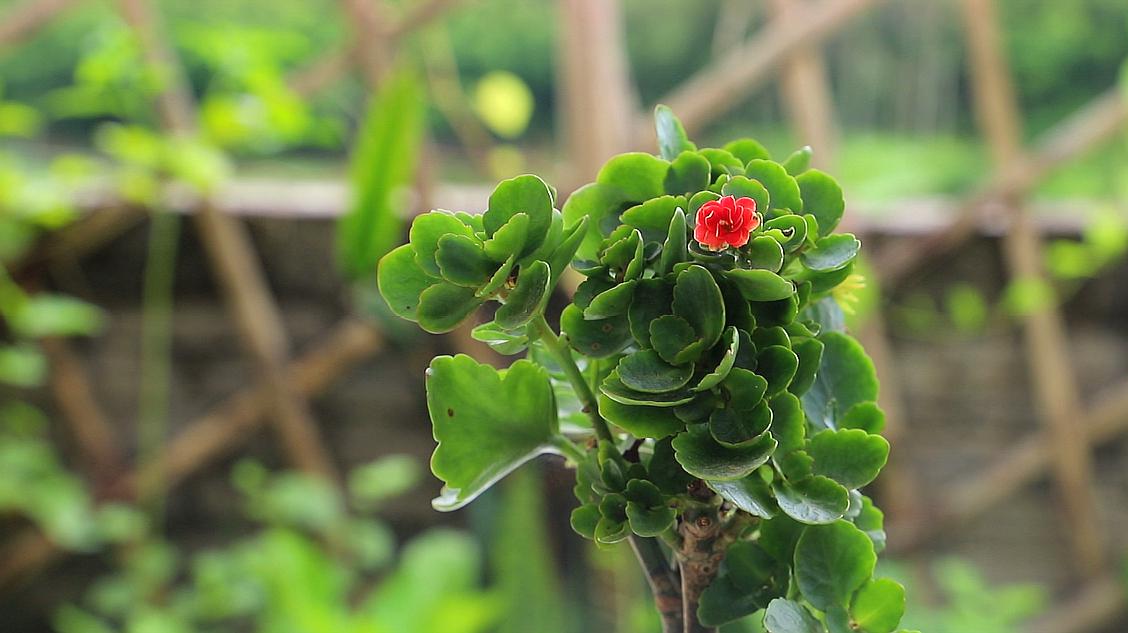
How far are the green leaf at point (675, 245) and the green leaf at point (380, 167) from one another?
Answer: 0.77 metres

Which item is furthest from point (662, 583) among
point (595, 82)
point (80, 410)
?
point (80, 410)

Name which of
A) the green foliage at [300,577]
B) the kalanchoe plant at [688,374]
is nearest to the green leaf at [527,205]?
the kalanchoe plant at [688,374]

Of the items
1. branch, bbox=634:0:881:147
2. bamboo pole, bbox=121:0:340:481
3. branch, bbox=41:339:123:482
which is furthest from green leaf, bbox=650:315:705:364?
branch, bbox=41:339:123:482

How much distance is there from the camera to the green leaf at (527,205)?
171 millimetres

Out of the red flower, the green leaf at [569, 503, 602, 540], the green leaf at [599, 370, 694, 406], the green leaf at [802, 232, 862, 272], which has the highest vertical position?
the red flower

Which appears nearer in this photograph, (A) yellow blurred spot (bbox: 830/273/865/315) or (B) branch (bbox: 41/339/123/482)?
(A) yellow blurred spot (bbox: 830/273/865/315)

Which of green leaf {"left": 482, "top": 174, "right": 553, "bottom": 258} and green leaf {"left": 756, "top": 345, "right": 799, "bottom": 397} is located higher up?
green leaf {"left": 482, "top": 174, "right": 553, "bottom": 258}

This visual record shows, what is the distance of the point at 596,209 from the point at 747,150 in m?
0.04

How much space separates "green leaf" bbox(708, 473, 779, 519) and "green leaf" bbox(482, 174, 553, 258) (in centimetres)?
6

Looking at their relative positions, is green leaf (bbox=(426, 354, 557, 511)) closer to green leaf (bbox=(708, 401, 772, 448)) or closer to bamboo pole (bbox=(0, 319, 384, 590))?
green leaf (bbox=(708, 401, 772, 448))

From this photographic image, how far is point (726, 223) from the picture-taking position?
0.54 ft

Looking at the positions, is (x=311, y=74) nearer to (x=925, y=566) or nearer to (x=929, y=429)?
(x=929, y=429)

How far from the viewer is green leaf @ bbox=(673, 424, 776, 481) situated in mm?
164

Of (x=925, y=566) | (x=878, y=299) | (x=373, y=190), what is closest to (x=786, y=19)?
(x=878, y=299)
